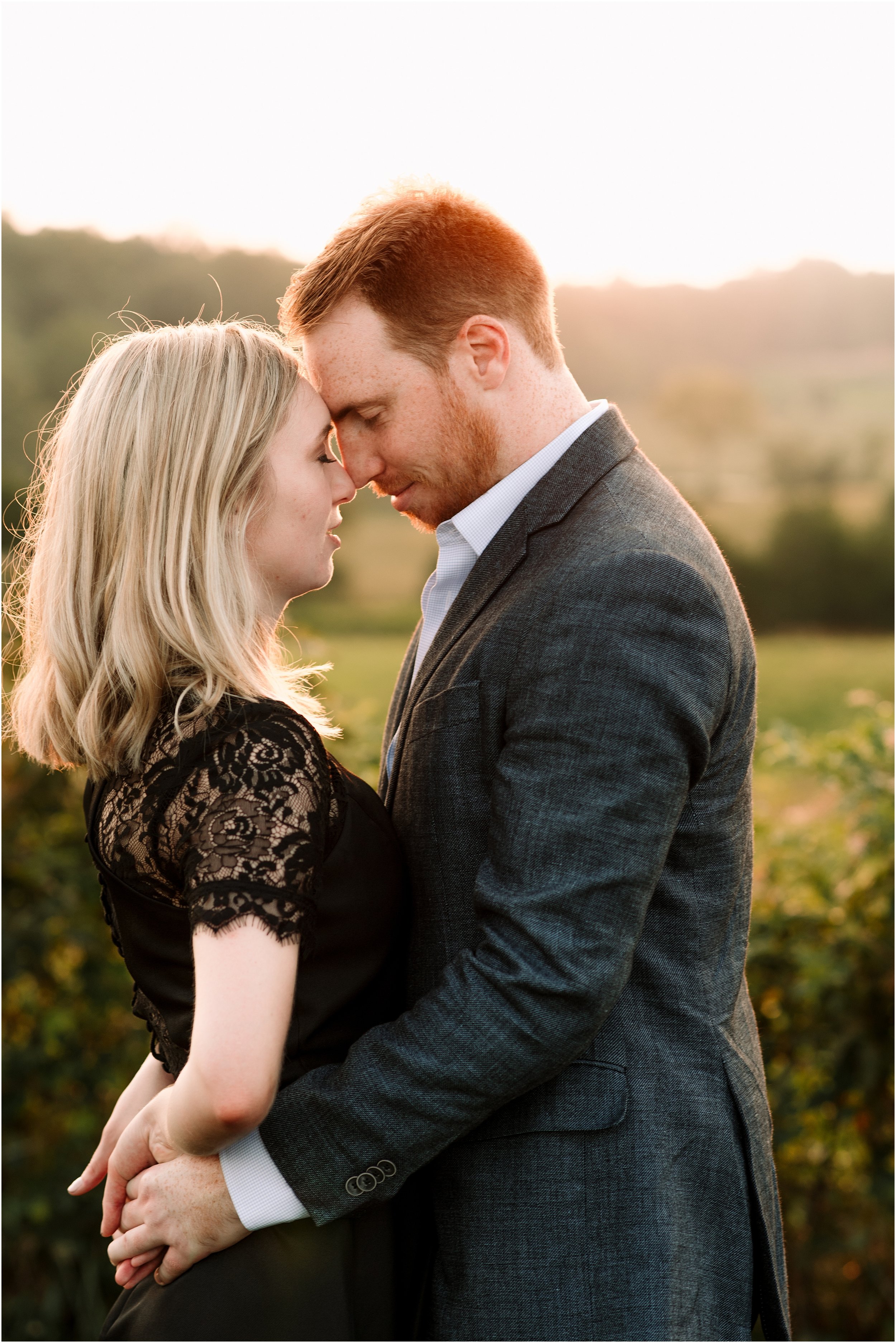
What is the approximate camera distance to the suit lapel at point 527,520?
171cm

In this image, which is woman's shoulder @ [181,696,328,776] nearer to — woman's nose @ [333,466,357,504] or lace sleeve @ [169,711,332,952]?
lace sleeve @ [169,711,332,952]

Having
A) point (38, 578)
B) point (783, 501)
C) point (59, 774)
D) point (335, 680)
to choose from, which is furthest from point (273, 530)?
point (783, 501)

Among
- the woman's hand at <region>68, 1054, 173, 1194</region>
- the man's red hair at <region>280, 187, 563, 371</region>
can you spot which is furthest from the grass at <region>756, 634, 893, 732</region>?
the woman's hand at <region>68, 1054, 173, 1194</region>

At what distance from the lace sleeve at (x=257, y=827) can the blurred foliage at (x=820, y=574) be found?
11.4ft

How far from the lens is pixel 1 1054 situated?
3379mm

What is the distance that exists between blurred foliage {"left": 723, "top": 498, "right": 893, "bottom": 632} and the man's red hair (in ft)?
9.29

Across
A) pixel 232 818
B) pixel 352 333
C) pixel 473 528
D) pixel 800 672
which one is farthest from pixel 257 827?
pixel 800 672

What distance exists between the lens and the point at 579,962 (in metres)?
1.41

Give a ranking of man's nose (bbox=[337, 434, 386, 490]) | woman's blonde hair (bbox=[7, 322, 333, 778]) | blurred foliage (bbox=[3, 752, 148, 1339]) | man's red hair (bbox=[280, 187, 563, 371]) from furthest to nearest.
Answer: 1. blurred foliage (bbox=[3, 752, 148, 1339])
2. man's nose (bbox=[337, 434, 386, 490])
3. man's red hair (bbox=[280, 187, 563, 371])
4. woman's blonde hair (bbox=[7, 322, 333, 778])

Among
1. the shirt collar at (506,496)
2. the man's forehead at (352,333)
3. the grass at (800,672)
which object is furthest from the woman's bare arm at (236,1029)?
the grass at (800,672)

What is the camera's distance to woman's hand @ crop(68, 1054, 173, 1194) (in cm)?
195

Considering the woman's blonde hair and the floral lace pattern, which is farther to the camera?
the woman's blonde hair

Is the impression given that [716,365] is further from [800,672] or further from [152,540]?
[152,540]

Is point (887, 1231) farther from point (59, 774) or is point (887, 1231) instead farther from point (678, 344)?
point (678, 344)
